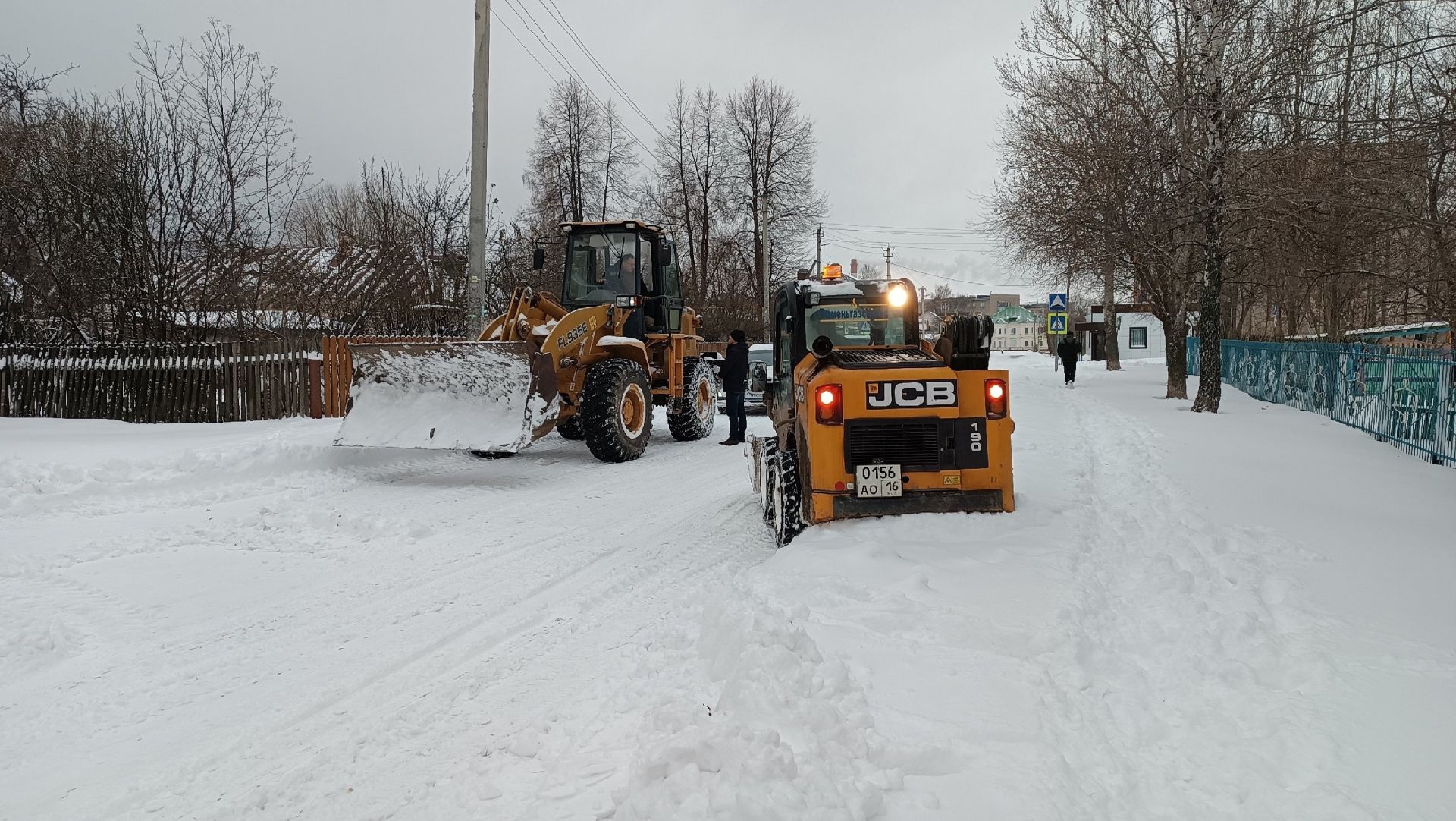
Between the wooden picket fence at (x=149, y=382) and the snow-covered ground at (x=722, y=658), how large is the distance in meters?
6.17

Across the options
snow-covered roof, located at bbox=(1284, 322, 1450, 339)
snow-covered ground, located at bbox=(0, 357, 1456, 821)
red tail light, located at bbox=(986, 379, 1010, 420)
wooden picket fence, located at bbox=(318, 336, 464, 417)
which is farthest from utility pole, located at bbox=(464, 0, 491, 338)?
snow-covered roof, located at bbox=(1284, 322, 1450, 339)

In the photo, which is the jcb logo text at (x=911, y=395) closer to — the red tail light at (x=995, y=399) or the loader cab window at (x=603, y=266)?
the red tail light at (x=995, y=399)

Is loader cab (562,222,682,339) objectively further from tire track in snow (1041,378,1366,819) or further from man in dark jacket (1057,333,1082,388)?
man in dark jacket (1057,333,1082,388)

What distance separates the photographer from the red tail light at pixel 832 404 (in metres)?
6.02

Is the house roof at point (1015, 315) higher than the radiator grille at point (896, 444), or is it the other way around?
the house roof at point (1015, 315)

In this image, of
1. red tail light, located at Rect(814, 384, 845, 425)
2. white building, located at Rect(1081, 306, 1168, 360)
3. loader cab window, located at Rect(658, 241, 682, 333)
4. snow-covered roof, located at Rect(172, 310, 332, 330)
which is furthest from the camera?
white building, located at Rect(1081, 306, 1168, 360)

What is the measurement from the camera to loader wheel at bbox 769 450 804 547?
21.0 ft

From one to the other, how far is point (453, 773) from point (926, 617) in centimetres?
241

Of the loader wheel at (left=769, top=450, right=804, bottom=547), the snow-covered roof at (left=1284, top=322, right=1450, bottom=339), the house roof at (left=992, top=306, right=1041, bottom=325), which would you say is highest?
the house roof at (left=992, top=306, right=1041, bottom=325)

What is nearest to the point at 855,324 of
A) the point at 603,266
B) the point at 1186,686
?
the point at 1186,686

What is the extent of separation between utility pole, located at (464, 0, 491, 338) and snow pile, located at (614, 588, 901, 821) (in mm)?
10693

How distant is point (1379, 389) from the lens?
12.1 meters

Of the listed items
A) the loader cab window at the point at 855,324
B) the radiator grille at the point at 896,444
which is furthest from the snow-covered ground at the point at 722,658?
the loader cab window at the point at 855,324

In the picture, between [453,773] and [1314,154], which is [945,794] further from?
[1314,154]
